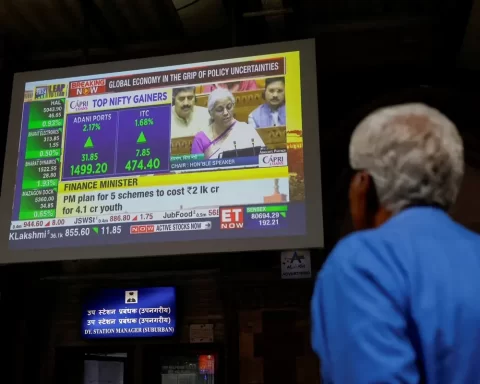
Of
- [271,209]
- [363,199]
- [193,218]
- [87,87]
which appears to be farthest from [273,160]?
[363,199]

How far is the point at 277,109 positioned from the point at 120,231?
Answer: 3.58ft

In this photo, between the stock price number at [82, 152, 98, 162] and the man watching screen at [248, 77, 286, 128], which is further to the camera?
the stock price number at [82, 152, 98, 162]

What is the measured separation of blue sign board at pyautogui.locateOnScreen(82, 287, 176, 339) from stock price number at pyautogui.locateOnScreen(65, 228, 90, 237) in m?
0.75

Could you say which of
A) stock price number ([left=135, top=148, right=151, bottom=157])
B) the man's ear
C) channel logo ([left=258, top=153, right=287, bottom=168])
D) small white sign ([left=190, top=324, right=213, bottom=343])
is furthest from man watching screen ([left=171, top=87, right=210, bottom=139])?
the man's ear

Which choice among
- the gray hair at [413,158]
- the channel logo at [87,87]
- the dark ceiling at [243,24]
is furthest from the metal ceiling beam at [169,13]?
the gray hair at [413,158]

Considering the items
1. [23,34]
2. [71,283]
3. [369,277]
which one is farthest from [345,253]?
[23,34]

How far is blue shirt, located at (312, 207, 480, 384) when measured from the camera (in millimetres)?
701

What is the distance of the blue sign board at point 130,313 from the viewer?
3529 millimetres

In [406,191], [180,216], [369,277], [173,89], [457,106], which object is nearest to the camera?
[369,277]

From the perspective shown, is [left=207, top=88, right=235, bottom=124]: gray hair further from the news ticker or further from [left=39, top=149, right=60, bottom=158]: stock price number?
[left=39, top=149, right=60, bottom=158]: stock price number

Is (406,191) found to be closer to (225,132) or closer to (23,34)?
(225,132)

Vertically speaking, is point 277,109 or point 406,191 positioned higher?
point 277,109

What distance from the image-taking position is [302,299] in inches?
133

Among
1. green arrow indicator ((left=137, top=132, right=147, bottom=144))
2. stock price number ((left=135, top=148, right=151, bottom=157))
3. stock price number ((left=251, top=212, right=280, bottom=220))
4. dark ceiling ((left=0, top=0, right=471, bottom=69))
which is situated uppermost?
dark ceiling ((left=0, top=0, right=471, bottom=69))
